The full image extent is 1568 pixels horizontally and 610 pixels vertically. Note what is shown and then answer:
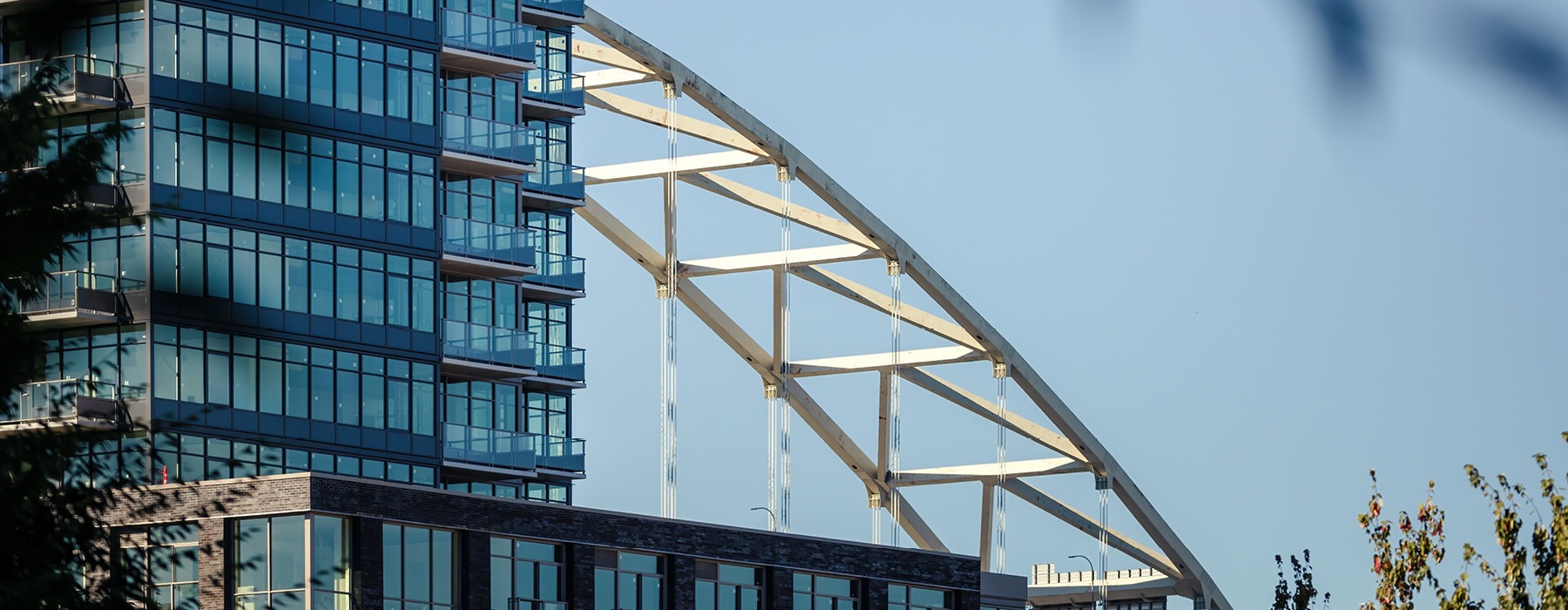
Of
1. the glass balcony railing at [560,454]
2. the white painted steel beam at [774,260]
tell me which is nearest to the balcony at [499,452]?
the glass balcony railing at [560,454]

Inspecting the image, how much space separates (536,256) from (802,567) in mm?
19618

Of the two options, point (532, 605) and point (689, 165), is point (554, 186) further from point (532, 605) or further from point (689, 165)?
point (532, 605)

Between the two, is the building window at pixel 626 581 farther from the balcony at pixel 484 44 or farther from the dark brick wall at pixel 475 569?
the balcony at pixel 484 44

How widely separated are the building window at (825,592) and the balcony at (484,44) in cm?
1932

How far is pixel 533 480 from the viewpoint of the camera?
80000mm

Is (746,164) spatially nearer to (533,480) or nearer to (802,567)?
(533,480)

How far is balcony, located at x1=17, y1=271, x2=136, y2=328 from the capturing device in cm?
6569

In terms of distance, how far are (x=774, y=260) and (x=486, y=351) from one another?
2278 centimetres

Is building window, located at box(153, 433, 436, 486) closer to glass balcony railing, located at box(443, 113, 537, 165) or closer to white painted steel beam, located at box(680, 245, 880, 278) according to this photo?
glass balcony railing, located at box(443, 113, 537, 165)

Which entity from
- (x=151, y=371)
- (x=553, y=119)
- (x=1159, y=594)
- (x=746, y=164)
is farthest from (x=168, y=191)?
(x=1159, y=594)

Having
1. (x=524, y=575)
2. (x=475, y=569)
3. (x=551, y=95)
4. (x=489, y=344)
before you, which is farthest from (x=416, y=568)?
(x=551, y=95)

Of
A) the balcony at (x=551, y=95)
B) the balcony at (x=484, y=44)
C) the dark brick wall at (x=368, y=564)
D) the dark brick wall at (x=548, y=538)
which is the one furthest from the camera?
the balcony at (x=551, y=95)

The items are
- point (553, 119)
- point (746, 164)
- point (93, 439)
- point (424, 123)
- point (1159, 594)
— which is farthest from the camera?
point (1159, 594)

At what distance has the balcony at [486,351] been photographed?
3009 inches
